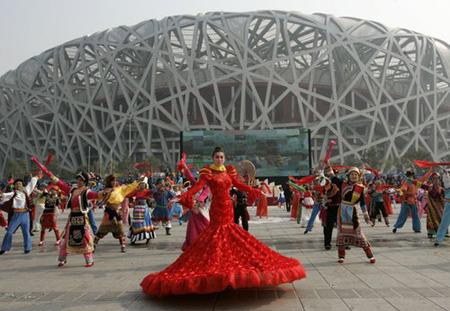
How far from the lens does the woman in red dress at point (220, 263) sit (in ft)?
14.1

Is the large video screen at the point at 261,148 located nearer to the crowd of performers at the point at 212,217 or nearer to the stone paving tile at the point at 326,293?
the crowd of performers at the point at 212,217

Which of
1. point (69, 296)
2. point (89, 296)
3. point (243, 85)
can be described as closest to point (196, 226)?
point (89, 296)

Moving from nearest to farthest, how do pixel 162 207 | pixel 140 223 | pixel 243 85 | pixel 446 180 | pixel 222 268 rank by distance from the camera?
pixel 222 268 < pixel 446 180 < pixel 140 223 < pixel 162 207 < pixel 243 85

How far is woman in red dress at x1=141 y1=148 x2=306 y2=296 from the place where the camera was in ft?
14.1

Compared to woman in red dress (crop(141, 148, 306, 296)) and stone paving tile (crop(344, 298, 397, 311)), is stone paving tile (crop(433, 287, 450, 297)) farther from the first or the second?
woman in red dress (crop(141, 148, 306, 296))

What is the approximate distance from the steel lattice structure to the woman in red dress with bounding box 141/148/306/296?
163 ft

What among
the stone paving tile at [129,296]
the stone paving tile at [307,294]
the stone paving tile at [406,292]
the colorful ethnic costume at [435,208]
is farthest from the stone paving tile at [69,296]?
the colorful ethnic costume at [435,208]

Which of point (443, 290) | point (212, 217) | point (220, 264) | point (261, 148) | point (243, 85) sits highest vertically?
point (243, 85)

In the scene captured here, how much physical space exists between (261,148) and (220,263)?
37.9 metres

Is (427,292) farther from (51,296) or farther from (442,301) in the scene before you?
(51,296)

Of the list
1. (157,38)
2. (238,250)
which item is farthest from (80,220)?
(157,38)

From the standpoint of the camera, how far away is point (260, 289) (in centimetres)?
514

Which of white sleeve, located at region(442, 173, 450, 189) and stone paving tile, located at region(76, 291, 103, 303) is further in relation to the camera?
white sleeve, located at region(442, 173, 450, 189)

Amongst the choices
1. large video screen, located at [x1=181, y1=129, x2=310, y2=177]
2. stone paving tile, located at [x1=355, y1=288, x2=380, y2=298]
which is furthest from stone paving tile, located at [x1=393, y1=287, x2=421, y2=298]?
large video screen, located at [x1=181, y1=129, x2=310, y2=177]
